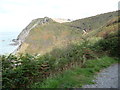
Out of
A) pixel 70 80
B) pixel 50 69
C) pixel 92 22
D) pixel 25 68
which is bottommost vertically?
pixel 70 80

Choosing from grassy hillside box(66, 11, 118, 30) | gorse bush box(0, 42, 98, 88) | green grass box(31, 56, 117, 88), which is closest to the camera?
green grass box(31, 56, 117, 88)

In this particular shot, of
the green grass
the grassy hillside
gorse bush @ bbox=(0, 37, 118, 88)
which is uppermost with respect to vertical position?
the grassy hillside

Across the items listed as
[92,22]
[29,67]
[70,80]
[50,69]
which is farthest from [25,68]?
[92,22]

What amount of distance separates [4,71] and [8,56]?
72cm

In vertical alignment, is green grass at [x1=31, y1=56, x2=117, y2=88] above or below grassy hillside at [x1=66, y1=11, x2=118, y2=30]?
below

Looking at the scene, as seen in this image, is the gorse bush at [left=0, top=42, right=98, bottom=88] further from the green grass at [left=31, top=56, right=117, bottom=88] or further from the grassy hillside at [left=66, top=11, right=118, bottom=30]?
the grassy hillside at [left=66, top=11, right=118, bottom=30]

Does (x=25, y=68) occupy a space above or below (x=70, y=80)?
above

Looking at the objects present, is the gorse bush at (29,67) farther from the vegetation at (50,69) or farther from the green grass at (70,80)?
the green grass at (70,80)

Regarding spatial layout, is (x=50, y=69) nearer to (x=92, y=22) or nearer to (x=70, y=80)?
(x=70, y=80)

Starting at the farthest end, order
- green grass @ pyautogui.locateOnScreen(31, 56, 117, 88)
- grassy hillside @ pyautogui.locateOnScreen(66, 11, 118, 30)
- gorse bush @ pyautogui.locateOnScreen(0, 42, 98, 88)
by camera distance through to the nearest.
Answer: grassy hillside @ pyautogui.locateOnScreen(66, 11, 118, 30) < gorse bush @ pyautogui.locateOnScreen(0, 42, 98, 88) < green grass @ pyautogui.locateOnScreen(31, 56, 117, 88)

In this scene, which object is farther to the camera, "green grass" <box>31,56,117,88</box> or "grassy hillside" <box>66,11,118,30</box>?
"grassy hillside" <box>66,11,118,30</box>

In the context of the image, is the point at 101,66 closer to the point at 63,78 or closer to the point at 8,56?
the point at 63,78

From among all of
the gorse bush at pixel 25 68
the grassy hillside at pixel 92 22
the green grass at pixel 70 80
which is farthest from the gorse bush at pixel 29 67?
the grassy hillside at pixel 92 22

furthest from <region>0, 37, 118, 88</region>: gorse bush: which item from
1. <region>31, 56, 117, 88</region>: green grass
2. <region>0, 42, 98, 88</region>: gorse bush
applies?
<region>31, 56, 117, 88</region>: green grass
